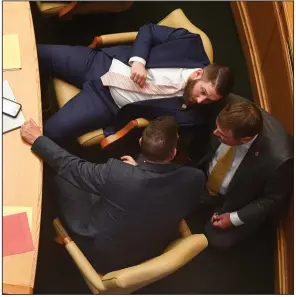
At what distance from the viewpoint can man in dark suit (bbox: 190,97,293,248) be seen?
6.87 feet

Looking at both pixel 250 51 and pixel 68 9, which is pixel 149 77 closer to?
pixel 68 9

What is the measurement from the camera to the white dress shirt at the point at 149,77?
2.41 meters

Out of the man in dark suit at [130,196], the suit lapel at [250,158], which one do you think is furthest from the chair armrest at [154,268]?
the suit lapel at [250,158]

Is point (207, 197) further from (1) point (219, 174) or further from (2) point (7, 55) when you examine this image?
(2) point (7, 55)

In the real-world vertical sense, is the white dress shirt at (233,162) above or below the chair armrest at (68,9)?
below

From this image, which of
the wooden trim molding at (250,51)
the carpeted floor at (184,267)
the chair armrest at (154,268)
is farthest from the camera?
the wooden trim molding at (250,51)

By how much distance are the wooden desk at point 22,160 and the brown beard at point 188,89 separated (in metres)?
0.72

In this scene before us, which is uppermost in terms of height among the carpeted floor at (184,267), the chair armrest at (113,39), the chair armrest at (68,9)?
the chair armrest at (68,9)

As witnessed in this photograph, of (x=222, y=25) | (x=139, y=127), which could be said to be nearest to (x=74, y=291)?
(x=139, y=127)

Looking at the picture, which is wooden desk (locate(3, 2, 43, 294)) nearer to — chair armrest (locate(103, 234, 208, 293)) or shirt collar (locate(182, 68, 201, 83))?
chair armrest (locate(103, 234, 208, 293))

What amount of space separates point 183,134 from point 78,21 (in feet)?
4.26

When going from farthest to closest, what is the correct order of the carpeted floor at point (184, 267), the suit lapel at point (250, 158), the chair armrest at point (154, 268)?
the carpeted floor at point (184, 267) → the suit lapel at point (250, 158) → the chair armrest at point (154, 268)

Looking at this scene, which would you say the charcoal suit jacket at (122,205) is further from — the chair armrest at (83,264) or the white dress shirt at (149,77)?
the white dress shirt at (149,77)

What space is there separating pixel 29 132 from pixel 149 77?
0.72 m
